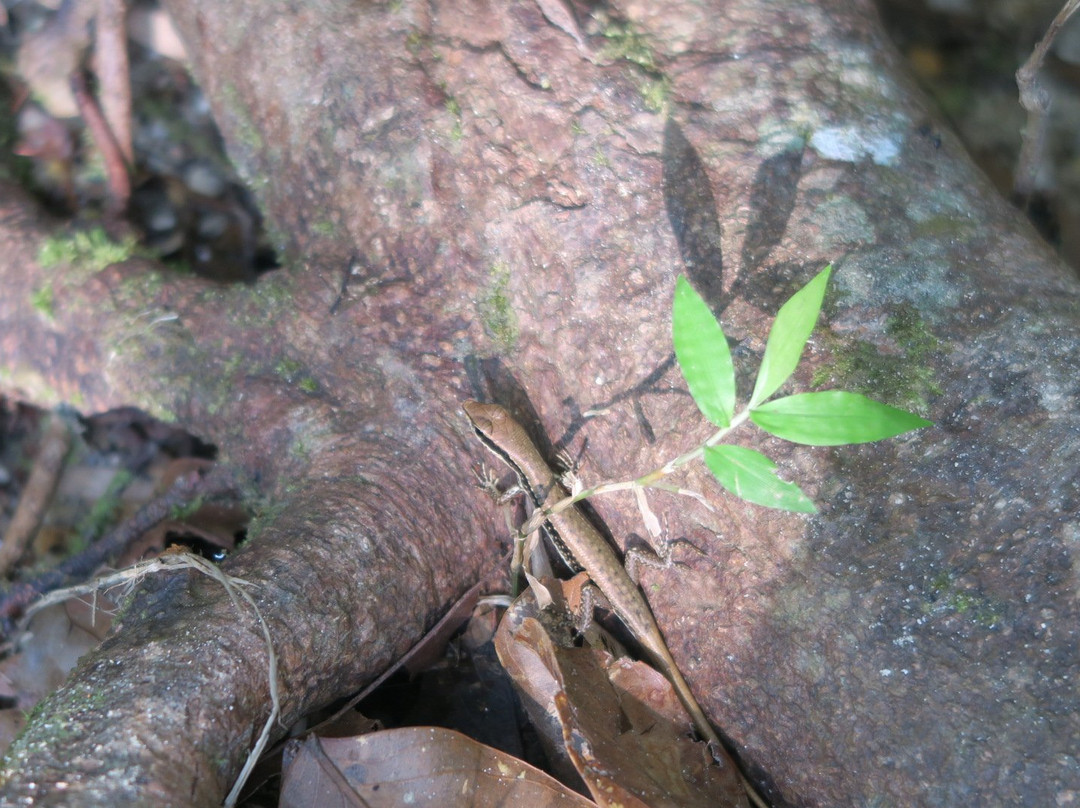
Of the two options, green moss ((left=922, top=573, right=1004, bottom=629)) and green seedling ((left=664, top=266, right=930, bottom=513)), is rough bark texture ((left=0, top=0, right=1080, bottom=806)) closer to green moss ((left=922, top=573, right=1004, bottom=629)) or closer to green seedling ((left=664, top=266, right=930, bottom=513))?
green moss ((left=922, top=573, right=1004, bottom=629))

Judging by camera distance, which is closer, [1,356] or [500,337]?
[500,337]

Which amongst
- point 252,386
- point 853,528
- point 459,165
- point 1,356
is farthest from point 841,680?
point 1,356

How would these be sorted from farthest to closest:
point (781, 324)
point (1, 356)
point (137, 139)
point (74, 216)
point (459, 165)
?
point (137, 139) < point (74, 216) < point (1, 356) < point (459, 165) < point (781, 324)

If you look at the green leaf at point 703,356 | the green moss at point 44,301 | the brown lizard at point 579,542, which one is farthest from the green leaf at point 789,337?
the green moss at point 44,301

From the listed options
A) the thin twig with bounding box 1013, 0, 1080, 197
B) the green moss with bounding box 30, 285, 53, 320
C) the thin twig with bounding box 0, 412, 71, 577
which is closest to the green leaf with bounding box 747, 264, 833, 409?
the thin twig with bounding box 1013, 0, 1080, 197

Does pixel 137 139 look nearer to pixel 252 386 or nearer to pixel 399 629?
pixel 252 386

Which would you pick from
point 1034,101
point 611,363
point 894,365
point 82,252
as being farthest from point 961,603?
point 82,252

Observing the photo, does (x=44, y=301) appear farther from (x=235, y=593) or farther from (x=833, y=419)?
(x=833, y=419)
